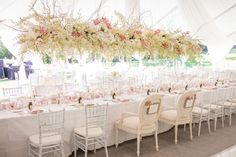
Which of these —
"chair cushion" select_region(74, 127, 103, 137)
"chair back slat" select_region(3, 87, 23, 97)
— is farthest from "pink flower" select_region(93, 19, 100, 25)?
"chair back slat" select_region(3, 87, 23, 97)

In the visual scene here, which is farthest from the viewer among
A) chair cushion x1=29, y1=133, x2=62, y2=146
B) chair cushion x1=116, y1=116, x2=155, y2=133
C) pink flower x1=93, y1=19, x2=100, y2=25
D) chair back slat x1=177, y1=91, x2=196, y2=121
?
chair back slat x1=177, y1=91, x2=196, y2=121

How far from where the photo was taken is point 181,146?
17.5ft

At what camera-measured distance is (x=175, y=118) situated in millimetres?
5398

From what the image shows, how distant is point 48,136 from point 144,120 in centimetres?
163

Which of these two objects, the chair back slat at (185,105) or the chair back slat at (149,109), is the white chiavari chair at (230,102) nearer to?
the chair back slat at (185,105)

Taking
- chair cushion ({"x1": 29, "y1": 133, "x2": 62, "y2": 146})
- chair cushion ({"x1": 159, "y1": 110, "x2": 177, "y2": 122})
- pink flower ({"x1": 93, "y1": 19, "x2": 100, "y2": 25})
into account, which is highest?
pink flower ({"x1": 93, "y1": 19, "x2": 100, "y2": 25})

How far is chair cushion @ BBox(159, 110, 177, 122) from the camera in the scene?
5432mm

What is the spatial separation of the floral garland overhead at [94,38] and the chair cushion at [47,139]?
1291mm

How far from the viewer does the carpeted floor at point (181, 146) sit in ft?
16.1

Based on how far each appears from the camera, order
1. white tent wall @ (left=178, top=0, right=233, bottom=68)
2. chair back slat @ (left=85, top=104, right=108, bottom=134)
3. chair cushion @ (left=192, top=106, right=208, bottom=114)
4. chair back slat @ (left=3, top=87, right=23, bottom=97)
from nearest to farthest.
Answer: chair back slat @ (left=85, top=104, right=108, bottom=134), chair cushion @ (left=192, top=106, right=208, bottom=114), chair back slat @ (left=3, top=87, right=23, bottom=97), white tent wall @ (left=178, top=0, right=233, bottom=68)

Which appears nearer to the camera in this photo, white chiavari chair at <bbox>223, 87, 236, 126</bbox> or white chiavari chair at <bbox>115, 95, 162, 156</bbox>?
white chiavari chair at <bbox>115, 95, 162, 156</bbox>

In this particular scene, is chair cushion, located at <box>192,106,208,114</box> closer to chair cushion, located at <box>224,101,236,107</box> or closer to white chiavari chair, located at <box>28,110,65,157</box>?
chair cushion, located at <box>224,101,236,107</box>

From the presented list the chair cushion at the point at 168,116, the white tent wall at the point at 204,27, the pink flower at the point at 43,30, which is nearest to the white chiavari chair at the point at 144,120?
the chair cushion at the point at 168,116

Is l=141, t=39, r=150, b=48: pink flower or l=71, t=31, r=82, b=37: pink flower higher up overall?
l=71, t=31, r=82, b=37: pink flower
